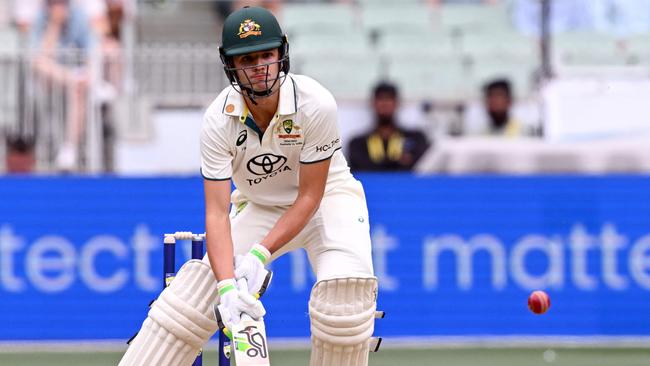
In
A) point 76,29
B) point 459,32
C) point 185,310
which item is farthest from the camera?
point 459,32

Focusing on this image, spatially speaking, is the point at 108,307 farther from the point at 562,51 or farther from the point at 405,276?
the point at 562,51

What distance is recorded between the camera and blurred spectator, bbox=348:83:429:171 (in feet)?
32.0

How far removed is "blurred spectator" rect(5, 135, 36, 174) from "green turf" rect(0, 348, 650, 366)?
6.22 feet

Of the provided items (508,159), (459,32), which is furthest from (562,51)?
(508,159)

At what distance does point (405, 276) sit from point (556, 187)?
1241 millimetres

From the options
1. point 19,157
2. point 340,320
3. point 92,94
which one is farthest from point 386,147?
point 340,320

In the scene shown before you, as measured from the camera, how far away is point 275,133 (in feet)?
16.0

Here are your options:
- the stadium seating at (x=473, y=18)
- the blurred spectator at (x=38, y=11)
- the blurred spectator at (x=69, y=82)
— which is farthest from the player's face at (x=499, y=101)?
the blurred spectator at (x=38, y=11)

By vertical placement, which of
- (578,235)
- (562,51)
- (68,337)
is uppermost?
(562,51)

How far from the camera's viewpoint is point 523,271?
9102 mm

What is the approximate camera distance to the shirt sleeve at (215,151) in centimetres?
486

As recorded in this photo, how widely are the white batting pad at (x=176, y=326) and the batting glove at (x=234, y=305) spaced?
207 mm

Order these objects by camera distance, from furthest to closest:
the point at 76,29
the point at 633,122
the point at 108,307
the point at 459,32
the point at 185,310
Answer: the point at 459,32 < the point at 76,29 < the point at 633,122 < the point at 108,307 < the point at 185,310

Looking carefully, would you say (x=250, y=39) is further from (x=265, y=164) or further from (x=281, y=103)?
(x=265, y=164)
